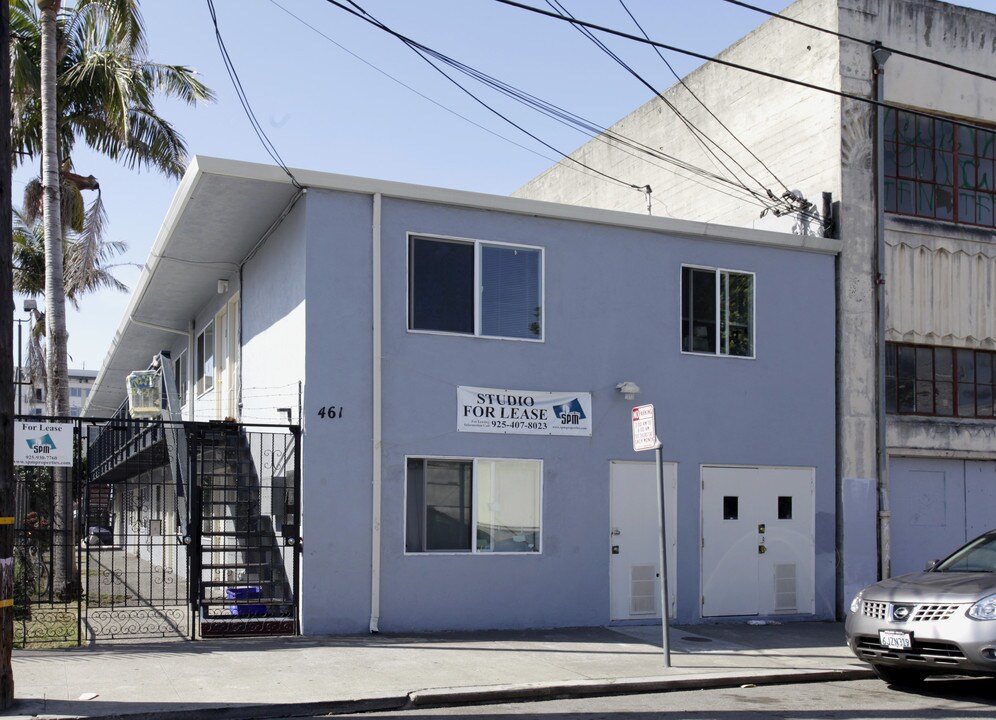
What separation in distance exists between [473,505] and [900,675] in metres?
5.44

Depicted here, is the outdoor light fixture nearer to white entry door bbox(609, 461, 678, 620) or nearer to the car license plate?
white entry door bbox(609, 461, 678, 620)

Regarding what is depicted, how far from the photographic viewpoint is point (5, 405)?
870 cm

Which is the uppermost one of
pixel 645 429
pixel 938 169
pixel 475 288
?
pixel 938 169

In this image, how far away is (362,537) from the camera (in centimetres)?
1307

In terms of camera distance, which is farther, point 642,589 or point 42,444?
point 642,589

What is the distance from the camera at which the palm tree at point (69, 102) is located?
16.9m

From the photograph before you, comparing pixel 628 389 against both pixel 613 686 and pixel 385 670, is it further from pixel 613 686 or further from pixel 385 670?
pixel 385 670

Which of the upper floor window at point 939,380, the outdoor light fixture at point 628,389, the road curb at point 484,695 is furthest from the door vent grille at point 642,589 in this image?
the upper floor window at point 939,380

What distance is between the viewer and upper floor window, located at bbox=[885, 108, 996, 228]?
17.3 meters

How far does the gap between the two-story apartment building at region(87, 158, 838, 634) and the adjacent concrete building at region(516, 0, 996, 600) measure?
26.6 inches

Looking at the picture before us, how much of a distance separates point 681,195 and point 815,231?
13.3 ft

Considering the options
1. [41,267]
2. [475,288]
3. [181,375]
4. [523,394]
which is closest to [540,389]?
[523,394]

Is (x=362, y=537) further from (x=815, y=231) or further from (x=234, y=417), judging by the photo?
(x=815, y=231)

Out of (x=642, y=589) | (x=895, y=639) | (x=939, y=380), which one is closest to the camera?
(x=895, y=639)
